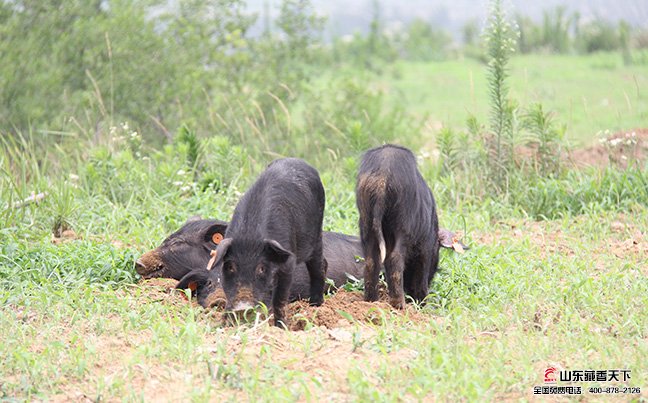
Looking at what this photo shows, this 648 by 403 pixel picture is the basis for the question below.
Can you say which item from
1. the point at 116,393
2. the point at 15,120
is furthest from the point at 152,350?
the point at 15,120

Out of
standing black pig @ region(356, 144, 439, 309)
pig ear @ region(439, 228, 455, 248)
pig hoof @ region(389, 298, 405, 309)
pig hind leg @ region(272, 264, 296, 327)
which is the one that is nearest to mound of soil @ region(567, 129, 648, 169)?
pig ear @ region(439, 228, 455, 248)

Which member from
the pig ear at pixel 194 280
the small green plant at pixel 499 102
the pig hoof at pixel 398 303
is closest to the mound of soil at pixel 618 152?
the small green plant at pixel 499 102

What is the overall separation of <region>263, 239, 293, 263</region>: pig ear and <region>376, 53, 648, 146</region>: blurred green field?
347 inches

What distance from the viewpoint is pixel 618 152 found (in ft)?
34.0

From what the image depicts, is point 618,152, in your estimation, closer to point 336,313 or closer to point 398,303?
point 398,303

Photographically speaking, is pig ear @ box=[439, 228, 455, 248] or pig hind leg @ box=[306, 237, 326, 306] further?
pig ear @ box=[439, 228, 455, 248]

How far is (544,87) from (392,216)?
42.5 ft

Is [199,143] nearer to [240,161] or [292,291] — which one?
[240,161]

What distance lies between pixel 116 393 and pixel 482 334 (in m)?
2.25

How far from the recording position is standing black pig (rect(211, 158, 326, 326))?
5.77m

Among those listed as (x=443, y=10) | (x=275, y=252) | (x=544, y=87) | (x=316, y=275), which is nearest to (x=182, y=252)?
(x=316, y=275)

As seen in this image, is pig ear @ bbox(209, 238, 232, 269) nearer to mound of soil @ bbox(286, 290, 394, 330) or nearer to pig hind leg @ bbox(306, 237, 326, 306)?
mound of soil @ bbox(286, 290, 394, 330)

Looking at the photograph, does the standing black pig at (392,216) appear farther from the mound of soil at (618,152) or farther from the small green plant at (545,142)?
the mound of soil at (618,152)

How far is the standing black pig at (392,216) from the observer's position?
618cm
